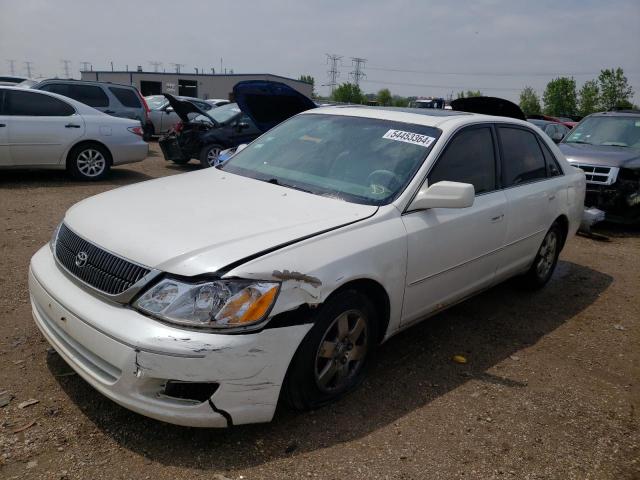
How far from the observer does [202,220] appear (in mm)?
2846

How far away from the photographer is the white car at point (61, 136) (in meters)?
8.20

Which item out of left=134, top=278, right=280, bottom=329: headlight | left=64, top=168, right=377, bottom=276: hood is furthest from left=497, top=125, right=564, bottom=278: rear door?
left=134, top=278, right=280, bottom=329: headlight

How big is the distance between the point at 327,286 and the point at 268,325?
39 cm

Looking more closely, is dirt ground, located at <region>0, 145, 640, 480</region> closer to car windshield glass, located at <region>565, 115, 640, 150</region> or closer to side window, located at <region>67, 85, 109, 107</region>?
car windshield glass, located at <region>565, 115, 640, 150</region>

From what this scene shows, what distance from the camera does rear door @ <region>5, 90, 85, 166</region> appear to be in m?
8.20

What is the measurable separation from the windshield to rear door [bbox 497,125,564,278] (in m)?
0.99

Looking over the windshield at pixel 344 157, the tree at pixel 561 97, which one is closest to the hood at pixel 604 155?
the windshield at pixel 344 157

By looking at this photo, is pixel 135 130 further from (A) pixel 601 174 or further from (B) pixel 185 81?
(B) pixel 185 81

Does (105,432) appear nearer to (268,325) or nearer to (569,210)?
(268,325)

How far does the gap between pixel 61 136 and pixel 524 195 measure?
7269mm

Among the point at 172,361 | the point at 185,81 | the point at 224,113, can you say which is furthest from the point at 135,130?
the point at 185,81

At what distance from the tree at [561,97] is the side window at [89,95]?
5392cm

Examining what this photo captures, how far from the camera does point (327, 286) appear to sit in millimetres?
2676

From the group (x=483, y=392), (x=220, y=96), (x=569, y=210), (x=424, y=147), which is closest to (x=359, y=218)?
(x=424, y=147)
